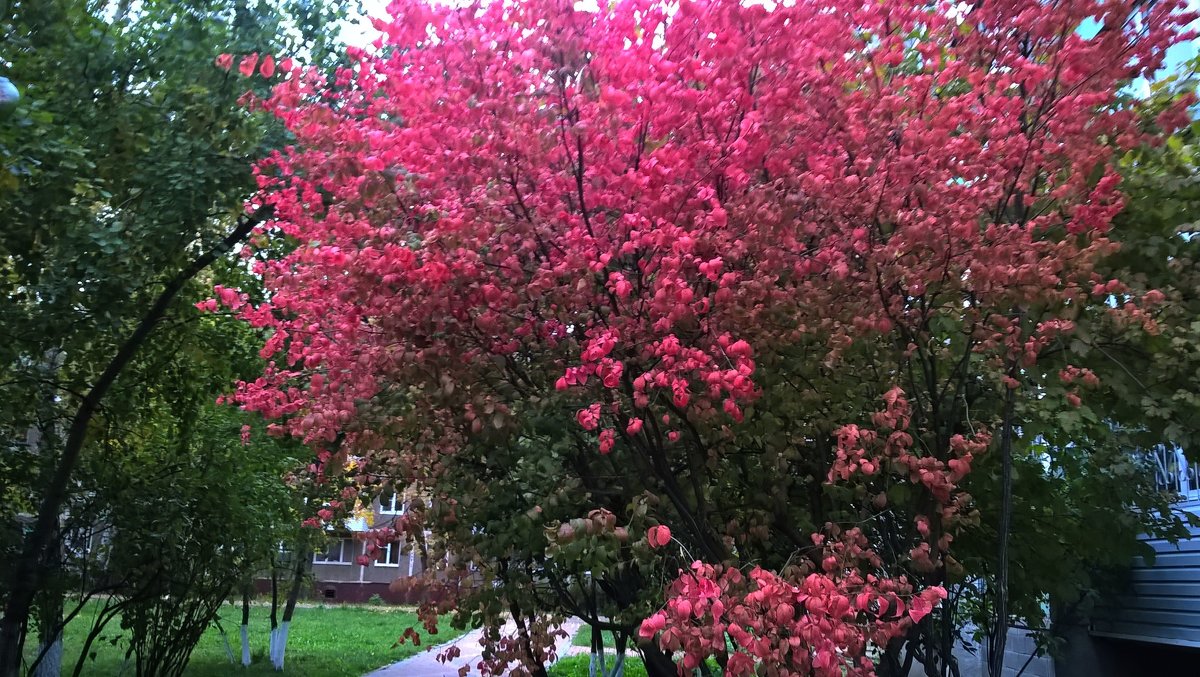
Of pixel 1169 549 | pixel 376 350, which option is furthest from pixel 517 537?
pixel 1169 549

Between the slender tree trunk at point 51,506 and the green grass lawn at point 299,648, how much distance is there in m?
2.30

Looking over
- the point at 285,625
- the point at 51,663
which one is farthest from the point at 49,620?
the point at 285,625

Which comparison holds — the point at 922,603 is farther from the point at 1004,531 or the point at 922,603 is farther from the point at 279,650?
the point at 279,650

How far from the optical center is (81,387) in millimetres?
8977

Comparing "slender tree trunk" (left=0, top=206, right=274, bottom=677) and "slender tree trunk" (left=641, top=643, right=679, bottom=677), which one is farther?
"slender tree trunk" (left=0, top=206, right=274, bottom=677)

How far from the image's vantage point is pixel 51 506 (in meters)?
7.79

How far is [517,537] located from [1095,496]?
408cm

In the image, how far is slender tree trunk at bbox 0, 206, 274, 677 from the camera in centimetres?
778

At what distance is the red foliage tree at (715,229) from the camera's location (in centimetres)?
392

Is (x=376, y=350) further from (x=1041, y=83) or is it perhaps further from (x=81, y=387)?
(x=81, y=387)

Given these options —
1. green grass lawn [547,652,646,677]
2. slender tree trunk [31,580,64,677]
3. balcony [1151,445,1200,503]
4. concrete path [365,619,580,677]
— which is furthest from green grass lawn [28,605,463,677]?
balcony [1151,445,1200,503]

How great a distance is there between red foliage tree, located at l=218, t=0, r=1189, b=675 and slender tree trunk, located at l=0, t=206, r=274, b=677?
4115 mm

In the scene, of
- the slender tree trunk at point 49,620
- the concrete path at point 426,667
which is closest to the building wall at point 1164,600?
the concrete path at point 426,667

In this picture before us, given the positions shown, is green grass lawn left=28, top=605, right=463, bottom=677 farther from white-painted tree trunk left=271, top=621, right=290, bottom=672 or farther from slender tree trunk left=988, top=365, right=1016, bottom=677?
slender tree trunk left=988, top=365, right=1016, bottom=677
